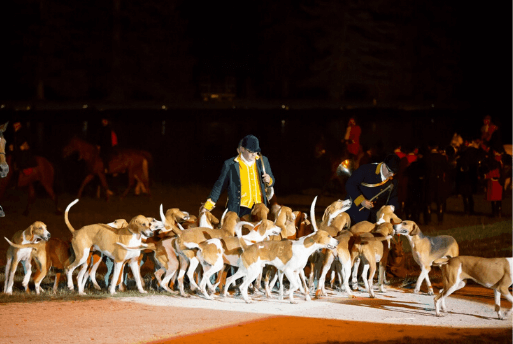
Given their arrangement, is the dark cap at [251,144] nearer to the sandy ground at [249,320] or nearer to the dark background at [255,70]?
the sandy ground at [249,320]

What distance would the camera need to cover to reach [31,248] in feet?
31.6

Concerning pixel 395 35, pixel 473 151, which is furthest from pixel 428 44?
pixel 473 151

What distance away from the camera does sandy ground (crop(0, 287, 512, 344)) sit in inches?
312

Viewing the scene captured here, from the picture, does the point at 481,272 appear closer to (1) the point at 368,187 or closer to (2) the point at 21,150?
(1) the point at 368,187

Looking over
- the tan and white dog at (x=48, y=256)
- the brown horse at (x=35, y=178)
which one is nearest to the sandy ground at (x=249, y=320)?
the tan and white dog at (x=48, y=256)

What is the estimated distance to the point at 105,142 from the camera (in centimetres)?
2120

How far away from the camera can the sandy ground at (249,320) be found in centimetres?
793

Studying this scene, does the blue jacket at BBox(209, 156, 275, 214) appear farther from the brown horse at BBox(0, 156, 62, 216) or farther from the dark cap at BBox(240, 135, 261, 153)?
the brown horse at BBox(0, 156, 62, 216)

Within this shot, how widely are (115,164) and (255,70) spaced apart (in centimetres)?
4463

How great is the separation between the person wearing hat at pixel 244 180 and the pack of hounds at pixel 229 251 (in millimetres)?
253

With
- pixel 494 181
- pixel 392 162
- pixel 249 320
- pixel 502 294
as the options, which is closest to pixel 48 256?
pixel 249 320

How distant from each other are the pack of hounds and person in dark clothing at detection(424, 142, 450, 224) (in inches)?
230

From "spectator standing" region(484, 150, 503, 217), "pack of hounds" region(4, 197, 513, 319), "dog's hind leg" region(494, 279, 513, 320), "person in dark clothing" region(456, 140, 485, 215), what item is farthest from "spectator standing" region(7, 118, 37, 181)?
"dog's hind leg" region(494, 279, 513, 320)

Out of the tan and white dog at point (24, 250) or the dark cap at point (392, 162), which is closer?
the tan and white dog at point (24, 250)
